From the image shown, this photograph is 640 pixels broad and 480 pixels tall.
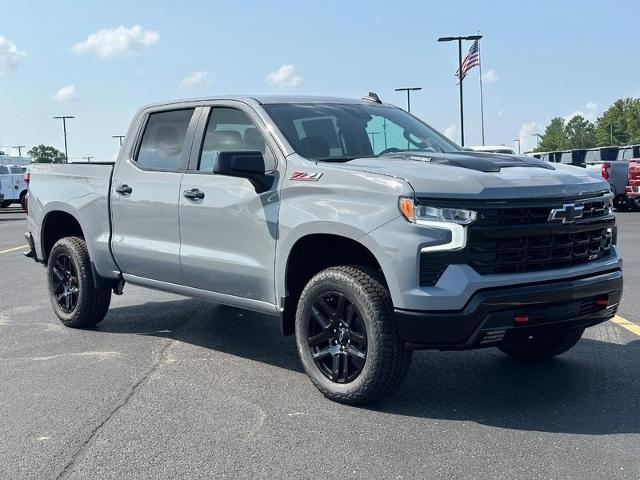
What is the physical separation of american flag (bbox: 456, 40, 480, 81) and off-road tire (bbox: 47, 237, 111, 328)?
30580mm

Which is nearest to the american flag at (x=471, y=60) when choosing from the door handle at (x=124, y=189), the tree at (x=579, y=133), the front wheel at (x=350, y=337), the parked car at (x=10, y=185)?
the parked car at (x=10, y=185)

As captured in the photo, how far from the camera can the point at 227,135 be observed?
5.84 meters

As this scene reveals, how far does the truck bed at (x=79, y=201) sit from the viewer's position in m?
6.72

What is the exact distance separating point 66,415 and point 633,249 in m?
10.6

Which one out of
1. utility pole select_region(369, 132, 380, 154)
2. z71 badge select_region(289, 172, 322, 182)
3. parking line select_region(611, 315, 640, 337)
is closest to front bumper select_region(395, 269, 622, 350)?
z71 badge select_region(289, 172, 322, 182)

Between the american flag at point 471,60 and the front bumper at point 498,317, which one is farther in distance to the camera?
the american flag at point 471,60

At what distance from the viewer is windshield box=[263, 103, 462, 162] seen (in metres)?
5.39

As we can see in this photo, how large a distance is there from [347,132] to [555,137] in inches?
7021

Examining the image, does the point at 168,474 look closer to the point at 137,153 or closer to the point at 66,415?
the point at 66,415

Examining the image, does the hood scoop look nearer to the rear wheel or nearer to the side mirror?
the side mirror

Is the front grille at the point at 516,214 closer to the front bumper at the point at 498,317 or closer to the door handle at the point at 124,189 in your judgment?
the front bumper at the point at 498,317

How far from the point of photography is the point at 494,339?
441cm

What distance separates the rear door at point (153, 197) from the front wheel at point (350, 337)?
1437mm

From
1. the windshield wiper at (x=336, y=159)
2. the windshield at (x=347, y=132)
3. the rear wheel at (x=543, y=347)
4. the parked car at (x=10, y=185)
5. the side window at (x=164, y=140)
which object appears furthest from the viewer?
the parked car at (x=10, y=185)
